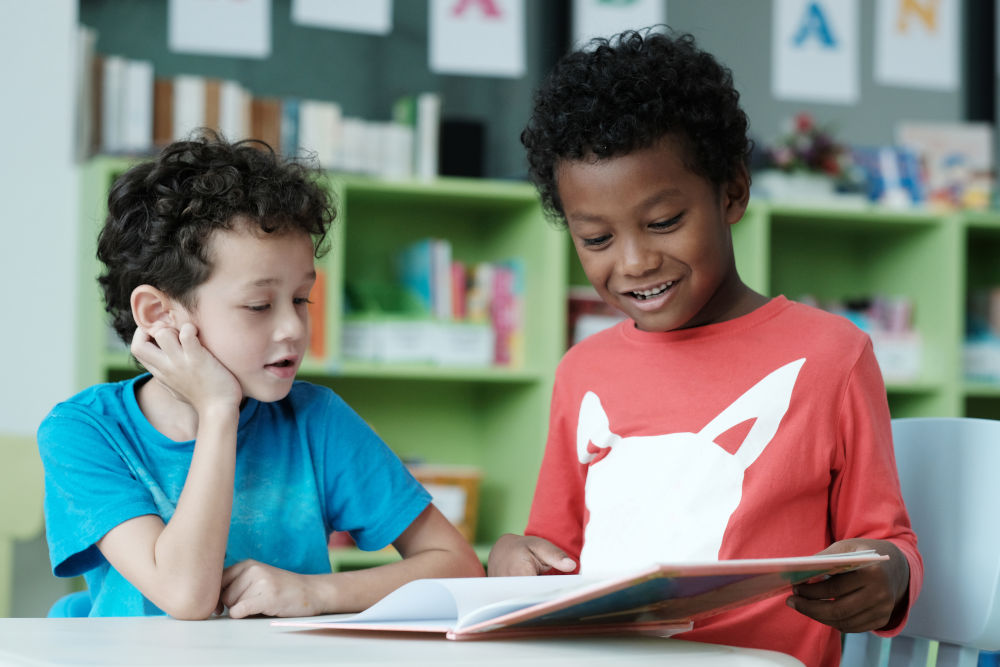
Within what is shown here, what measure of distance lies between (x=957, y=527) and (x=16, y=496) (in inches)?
73.5

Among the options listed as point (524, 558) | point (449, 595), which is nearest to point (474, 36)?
point (524, 558)

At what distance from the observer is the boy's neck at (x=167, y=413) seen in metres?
1.13

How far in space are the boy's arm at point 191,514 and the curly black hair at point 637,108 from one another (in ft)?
1.39

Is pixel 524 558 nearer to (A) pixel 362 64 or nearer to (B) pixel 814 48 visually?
(A) pixel 362 64

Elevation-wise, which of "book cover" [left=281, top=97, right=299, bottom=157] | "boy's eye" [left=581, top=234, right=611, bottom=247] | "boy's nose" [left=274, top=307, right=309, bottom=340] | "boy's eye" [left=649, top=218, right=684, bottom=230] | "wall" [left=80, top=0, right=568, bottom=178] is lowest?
"boy's nose" [left=274, top=307, right=309, bottom=340]

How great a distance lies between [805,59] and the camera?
343 centimetres

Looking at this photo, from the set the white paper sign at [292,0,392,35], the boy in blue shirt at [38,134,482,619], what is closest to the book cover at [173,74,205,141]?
the white paper sign at [292,0,392,35]

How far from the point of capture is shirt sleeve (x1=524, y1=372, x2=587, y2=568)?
1.26 metres

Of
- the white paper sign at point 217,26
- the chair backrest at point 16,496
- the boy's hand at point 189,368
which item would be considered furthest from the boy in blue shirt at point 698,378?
the white paper sign at point 217,26

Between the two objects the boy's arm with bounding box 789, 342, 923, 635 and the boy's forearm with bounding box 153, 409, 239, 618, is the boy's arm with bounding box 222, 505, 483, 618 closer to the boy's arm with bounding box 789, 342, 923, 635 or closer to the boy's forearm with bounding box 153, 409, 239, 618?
the boy's forearm with bounding box 153, 409, 239, 618

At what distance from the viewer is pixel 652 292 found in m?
1.13

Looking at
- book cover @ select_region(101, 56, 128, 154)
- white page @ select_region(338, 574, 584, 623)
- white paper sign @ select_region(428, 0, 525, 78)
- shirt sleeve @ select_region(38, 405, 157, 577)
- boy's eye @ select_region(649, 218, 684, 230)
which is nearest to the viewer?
white page @ select_region(338, 574, 584, 623)

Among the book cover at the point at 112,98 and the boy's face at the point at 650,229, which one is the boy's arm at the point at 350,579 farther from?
the book cover at the point at 112,98

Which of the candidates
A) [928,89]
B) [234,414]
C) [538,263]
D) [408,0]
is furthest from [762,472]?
[928,89]
